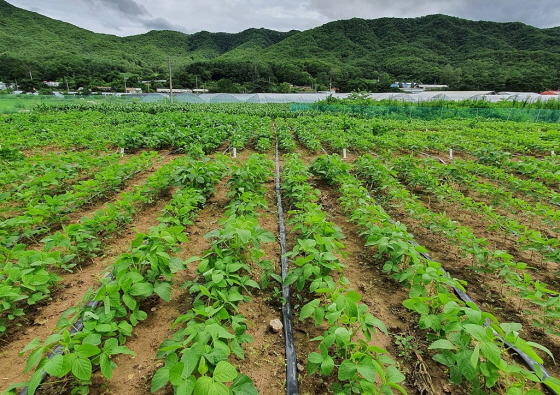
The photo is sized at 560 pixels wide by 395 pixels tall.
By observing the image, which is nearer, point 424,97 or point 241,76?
point 424,97

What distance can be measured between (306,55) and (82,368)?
82890 millimetres

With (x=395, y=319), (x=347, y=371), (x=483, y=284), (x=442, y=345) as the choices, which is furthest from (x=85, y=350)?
(x=483, y=284)

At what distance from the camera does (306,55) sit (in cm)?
7506

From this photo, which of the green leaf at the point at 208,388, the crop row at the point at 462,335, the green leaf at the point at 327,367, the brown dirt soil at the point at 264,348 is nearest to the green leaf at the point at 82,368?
the green leaf at the point at 208,388

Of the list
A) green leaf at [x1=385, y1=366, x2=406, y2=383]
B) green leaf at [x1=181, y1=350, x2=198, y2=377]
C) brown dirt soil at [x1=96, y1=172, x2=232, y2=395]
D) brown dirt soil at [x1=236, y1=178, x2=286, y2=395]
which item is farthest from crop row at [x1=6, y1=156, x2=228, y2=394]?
green leaf at [x1=385, y1=366, x2=406, y2=383]

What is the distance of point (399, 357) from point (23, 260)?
294cm

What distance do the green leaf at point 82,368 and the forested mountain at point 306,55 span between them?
52160 millimetres

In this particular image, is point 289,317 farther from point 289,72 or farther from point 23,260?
point 289,72

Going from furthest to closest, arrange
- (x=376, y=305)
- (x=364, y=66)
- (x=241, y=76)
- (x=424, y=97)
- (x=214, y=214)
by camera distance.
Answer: (x=364, y=66) → (x=241, y=76) → (x=424, y=97) → (x=214, y=214) → (x=376, y=305)

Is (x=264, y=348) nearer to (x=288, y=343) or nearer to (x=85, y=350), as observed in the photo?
(x=288, y=343)

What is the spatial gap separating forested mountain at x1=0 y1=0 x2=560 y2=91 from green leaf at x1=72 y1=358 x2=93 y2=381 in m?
52.2

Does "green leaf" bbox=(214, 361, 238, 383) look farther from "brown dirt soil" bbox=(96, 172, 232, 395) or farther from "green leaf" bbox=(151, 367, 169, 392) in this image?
"brown dirt soil" bbox=(96, 172, 232, 395)

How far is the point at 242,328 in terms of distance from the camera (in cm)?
188

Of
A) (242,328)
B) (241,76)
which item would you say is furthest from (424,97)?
(241,76)
